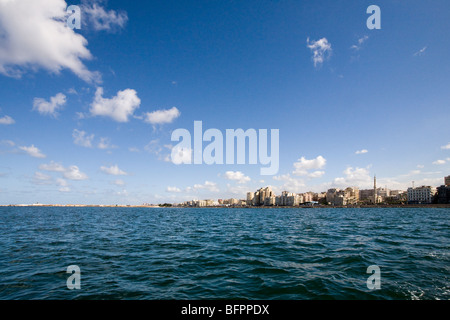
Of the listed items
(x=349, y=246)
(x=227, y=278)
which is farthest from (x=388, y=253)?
(x=227, y=278)

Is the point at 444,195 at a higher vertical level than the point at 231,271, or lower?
lower

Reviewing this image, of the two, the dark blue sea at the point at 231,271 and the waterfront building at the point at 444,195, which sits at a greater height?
the dark blue sea at the point at 231,271

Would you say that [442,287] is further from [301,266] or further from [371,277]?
[301,266]

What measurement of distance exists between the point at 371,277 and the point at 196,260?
34.5 feet

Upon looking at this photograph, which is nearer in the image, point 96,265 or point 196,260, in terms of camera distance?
point 96,265

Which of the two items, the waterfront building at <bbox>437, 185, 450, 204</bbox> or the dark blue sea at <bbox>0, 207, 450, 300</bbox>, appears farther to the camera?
the waterfront building at <bbox>437, 185, 450, 204</bbox>

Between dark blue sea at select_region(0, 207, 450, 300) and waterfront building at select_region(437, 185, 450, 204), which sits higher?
dark blue sea at select_region(0, 207, 450, 300)

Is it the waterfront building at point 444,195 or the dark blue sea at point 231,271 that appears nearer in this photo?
the dark blue sea at point 231,271

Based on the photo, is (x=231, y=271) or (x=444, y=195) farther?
(x=444, y=195)
